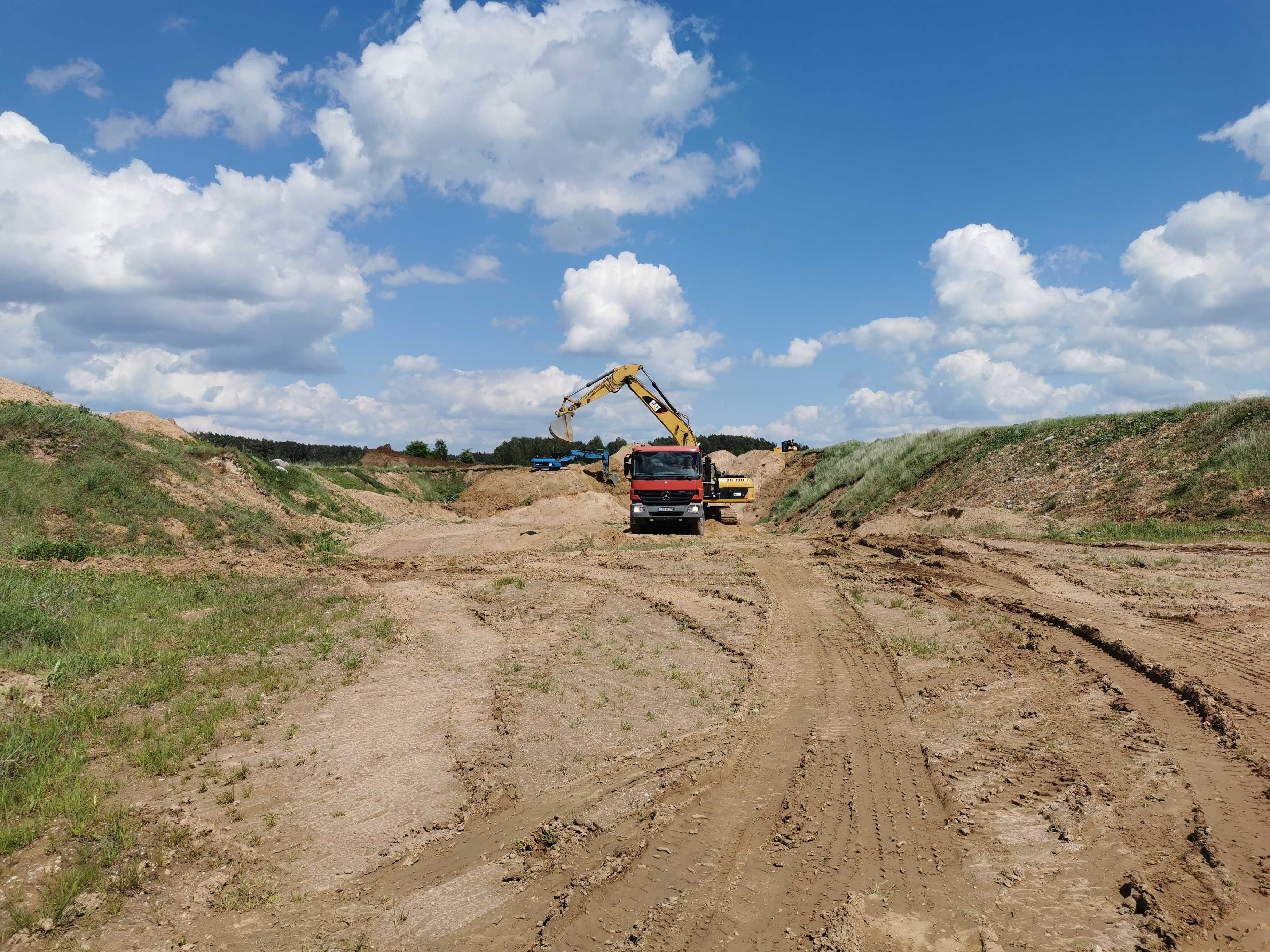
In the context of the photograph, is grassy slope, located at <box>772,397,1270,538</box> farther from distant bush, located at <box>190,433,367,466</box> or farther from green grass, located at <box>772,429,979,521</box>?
distant bush, located at <box>190,433,367,466</box>

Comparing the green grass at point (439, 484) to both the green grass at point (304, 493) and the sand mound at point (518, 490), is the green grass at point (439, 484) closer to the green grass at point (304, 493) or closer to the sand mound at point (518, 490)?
the sand mound at point (518, 490)

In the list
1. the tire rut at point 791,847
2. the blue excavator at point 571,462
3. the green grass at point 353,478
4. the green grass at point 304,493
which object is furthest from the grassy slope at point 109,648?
the blue excavator at point 571,462

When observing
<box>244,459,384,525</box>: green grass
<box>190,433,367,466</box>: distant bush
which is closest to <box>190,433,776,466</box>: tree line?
<box>190,433,367,466</box>: distant bush

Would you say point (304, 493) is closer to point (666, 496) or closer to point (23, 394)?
point (23, 394)

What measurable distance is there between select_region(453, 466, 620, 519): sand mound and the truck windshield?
18.1 m

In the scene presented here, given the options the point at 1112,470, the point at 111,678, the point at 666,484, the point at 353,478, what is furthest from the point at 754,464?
the point at 111,678

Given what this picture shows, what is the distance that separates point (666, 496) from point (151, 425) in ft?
70.4

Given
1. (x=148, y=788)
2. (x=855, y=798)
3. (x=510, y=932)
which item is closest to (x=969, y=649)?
(x=855, y=798)

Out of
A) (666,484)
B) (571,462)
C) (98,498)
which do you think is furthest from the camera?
(571,462)

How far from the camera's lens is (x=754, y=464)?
51594 mm

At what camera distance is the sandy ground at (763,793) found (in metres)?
4.40

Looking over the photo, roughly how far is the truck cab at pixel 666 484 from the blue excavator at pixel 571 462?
21753 mm

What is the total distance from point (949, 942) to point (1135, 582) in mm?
12131

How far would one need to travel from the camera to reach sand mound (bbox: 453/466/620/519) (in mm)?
44344
